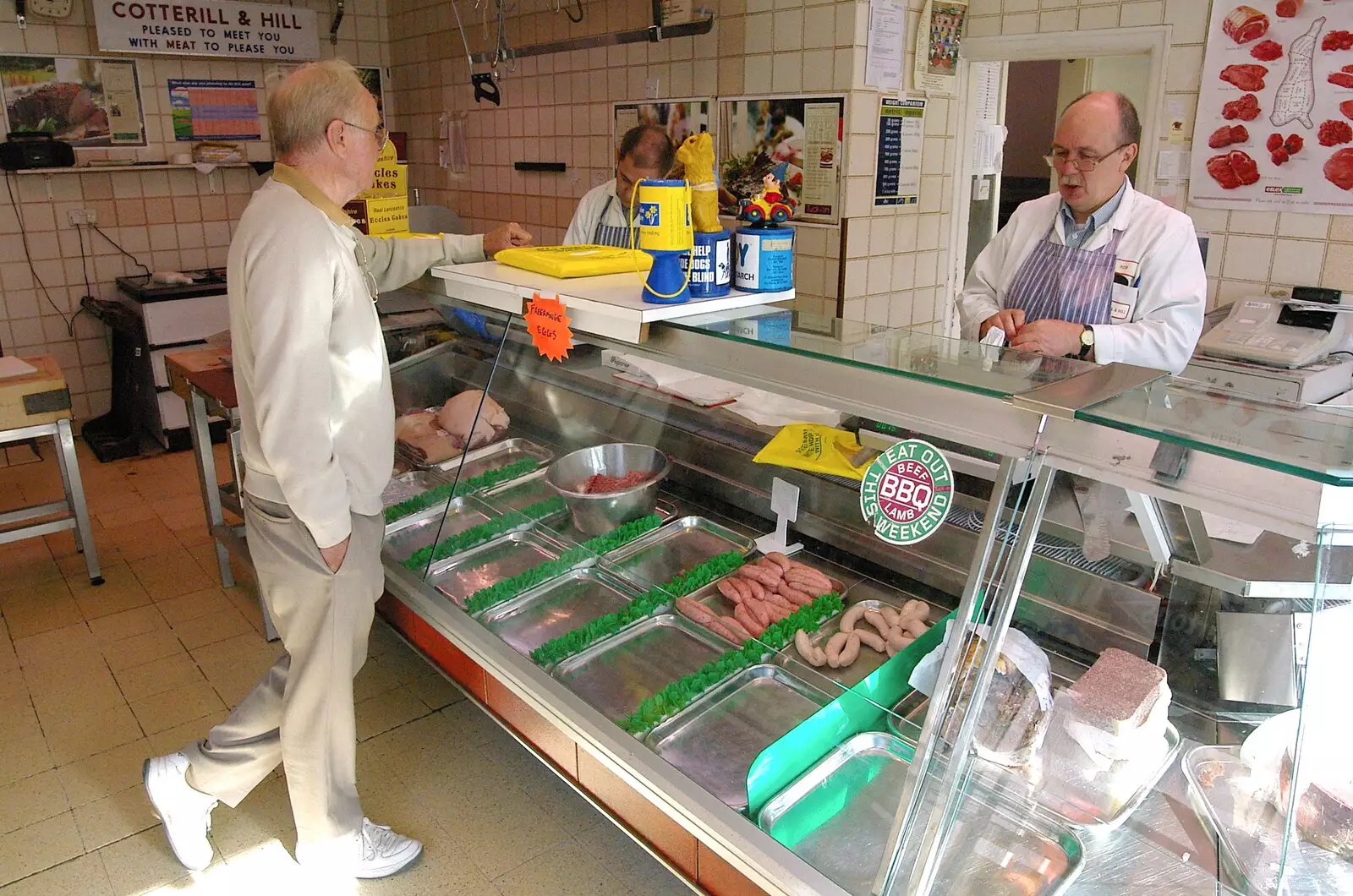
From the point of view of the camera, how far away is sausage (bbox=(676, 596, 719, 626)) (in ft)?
7.34

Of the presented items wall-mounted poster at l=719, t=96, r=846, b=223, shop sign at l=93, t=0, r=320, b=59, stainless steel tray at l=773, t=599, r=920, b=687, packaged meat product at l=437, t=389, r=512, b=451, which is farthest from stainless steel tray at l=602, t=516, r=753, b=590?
shop sign at l=93, t=0, r=320, b=59

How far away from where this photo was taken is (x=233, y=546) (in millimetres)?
3760

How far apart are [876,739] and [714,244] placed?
1.05 meters

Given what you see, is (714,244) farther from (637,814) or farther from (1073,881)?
(1073,881)

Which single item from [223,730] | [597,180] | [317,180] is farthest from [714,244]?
[597,180]

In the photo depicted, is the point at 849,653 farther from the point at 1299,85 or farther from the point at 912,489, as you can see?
the point at 1299,85

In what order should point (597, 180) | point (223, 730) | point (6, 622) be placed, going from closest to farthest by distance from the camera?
point (223, 730) → point (6, 622) → point (597, 180)

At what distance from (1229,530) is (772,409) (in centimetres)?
→ 111

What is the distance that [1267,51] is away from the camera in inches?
132

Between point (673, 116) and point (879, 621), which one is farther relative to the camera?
point (673, 116)

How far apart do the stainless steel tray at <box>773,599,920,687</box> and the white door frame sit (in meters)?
2.58

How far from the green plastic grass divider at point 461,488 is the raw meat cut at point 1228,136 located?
2.77 m

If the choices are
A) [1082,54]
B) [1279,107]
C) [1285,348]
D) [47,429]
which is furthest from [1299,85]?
[47,429]

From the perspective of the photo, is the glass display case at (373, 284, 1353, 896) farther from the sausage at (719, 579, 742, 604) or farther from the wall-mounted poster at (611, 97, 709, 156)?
the wall-mounted poster at (611, 97, 709, 156)
